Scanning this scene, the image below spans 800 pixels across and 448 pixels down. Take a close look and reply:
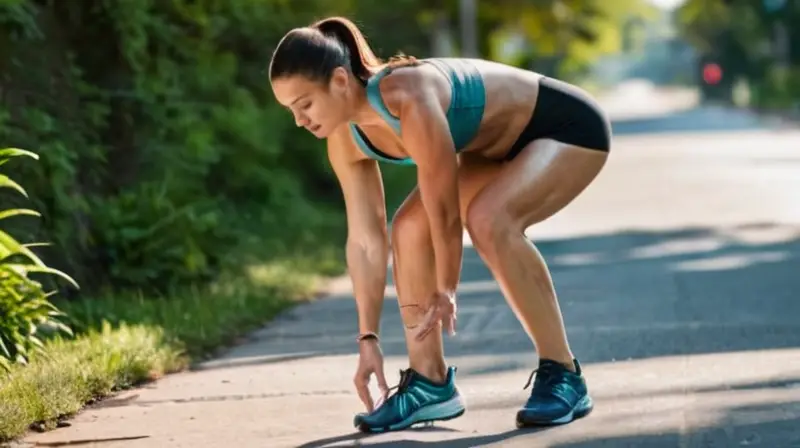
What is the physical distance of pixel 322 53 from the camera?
548cm

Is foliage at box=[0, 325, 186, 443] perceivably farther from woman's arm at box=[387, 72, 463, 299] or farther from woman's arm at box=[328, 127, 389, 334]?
woman's arm at box=[387, 72, 463, 299]

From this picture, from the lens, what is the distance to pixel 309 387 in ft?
23.3

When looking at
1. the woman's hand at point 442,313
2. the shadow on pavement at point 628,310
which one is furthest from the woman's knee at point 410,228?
the shadow on pavement at point 628,310

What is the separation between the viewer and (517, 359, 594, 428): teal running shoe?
229 inches

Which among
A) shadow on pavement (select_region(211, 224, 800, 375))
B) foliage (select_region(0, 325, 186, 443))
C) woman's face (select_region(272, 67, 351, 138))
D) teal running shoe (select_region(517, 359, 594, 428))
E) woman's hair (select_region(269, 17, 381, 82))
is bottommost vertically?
shadow on pavement (select_region(211, 224, 800, 375))

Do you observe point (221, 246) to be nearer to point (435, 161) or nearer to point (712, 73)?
point (435, 161)

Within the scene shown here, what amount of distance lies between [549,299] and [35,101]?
181 inches

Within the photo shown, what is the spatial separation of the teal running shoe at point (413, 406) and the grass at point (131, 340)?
1171 mm

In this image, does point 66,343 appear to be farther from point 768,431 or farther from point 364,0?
point 364,0

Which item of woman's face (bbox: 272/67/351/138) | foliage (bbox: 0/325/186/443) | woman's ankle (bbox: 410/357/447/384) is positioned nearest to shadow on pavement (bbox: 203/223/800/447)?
woman's ankle (bbox: 410/357/447/384)

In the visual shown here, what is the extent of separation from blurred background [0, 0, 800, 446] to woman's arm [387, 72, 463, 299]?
78 centimetres

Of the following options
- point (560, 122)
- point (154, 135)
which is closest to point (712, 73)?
point (154, 135)

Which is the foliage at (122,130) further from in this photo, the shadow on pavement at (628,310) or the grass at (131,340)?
the shadow on pavement at (628,310)

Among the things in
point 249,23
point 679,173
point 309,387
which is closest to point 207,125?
point 249,23
